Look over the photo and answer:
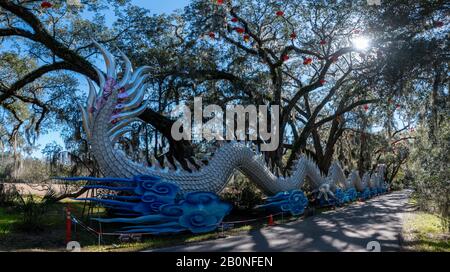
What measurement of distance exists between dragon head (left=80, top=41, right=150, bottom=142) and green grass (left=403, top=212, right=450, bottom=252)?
707 cm

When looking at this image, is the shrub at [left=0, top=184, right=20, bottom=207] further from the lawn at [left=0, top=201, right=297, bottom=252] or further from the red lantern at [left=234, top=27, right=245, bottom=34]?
the red lantern at [left=234, top=27, right=245, bottom=34]

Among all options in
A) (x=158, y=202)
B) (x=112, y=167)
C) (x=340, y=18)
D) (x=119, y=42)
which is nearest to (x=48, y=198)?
(x=112, y=167)

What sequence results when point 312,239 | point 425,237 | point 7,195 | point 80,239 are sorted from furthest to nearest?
point 7,195 → point 425,237 → point 80,239 → point 312,239

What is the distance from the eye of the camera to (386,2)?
32.7 ft

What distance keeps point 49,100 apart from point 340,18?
565 inches

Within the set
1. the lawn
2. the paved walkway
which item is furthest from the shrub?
the paved walkway

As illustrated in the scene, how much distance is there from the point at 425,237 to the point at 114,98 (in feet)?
27.4

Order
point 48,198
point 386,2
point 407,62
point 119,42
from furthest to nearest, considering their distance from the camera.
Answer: point 119,42 → point 48,198 → point 386,2 → point 407,62

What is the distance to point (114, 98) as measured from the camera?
9695mm

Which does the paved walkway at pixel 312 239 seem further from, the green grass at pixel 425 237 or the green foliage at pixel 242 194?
the green foliage at pixel 242 194

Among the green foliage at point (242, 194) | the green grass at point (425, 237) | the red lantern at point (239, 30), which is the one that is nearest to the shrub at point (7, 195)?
Answer: the green foliage at point (242, 194)

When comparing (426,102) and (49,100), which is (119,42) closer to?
(49,100)

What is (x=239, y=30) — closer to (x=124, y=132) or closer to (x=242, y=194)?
(x=242, y=194)

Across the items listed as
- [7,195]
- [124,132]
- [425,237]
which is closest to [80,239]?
[124,132]
